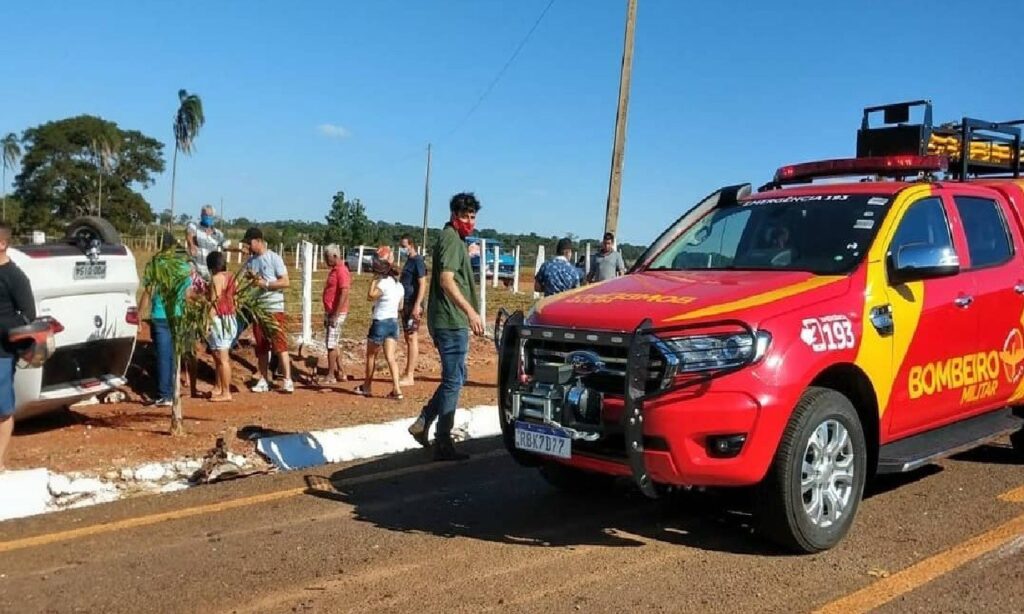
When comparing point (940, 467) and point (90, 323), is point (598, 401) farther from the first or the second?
point (90, 323)

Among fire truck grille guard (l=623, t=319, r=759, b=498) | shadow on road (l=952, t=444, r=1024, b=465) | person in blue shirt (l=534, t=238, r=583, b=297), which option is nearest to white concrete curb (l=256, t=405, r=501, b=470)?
person in blue shirt (l=534, t=238, r=583, b=297)

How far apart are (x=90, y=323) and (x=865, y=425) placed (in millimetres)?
5856

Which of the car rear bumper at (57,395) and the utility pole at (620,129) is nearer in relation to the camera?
the car rear bumper at (57,395)

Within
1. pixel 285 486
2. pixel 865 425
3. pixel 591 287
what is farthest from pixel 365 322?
pixel 865 425

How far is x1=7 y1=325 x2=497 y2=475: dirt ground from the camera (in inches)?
270

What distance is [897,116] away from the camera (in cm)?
813

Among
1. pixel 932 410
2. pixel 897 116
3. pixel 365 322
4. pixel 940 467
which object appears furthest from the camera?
pixel 365 322

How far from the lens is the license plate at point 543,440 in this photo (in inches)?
192

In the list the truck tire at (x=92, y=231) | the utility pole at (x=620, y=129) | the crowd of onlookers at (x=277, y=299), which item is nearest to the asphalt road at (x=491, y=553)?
the crowd of onlookers at (x=277, y=299)

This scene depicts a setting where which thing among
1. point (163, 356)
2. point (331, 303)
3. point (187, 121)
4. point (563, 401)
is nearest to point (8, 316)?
point (163, 356)

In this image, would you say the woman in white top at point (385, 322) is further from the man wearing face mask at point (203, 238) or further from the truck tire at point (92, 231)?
the truck tire at point (92, 231)

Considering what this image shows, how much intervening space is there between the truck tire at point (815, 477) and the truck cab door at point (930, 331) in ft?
1.49

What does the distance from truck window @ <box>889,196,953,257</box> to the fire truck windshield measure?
15 centimetres

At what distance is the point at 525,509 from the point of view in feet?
19.1
